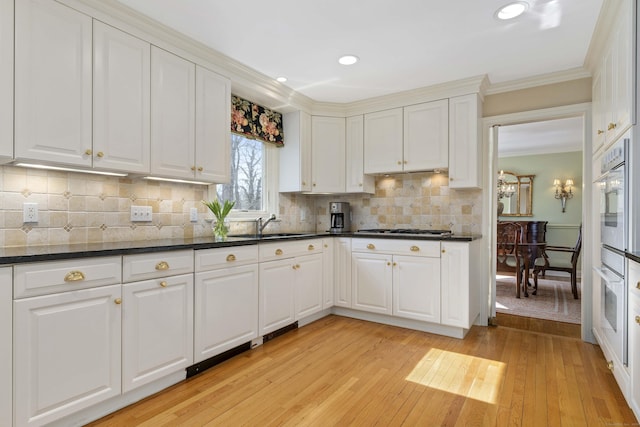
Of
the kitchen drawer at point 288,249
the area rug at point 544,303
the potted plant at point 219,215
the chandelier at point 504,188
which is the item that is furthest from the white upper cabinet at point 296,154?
the chandelier at point 504,188

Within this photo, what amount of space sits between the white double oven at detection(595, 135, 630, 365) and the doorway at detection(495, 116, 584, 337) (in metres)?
2.45

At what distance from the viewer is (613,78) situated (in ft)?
7.25

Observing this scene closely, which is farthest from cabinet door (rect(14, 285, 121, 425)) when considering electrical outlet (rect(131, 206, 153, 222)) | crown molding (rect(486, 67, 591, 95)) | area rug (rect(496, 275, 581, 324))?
area rug (rect(496, 275, 581, 324))

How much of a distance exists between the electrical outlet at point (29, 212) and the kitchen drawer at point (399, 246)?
2521mm

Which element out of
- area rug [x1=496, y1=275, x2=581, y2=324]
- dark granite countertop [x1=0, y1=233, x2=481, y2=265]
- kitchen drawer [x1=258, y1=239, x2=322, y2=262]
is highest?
dark granite countertop [x1=0, y1=233, x2=481, y2=265]

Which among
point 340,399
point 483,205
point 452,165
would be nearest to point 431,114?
point 452,165

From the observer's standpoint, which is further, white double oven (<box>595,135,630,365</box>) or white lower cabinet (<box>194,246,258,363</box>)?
white lower cabinet (<box>194,246,258,363</box>)

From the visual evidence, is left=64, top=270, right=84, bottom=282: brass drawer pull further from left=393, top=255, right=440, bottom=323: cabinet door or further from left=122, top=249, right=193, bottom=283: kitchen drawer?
left=393, top=255, right=440, bottom=323: cabinet door

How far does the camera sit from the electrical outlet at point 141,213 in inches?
96.2

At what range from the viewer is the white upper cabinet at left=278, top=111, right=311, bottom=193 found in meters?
3.76

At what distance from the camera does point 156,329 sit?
202 cm

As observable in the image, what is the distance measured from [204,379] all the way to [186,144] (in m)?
1.62

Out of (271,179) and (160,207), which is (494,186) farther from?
(160,207)

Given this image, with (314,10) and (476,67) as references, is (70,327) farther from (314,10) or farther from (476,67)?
(476,67)
